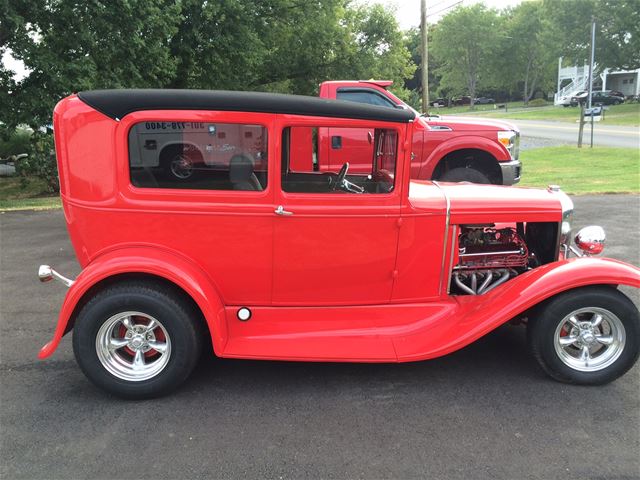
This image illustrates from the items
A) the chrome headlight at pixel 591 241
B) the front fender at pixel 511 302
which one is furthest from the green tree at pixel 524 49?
the front fender at pixel 511 302

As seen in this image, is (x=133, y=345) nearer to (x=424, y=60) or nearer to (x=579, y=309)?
(x=579, y=309)

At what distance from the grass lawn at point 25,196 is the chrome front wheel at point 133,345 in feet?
26.5

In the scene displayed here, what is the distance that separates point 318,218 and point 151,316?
4.09 ft

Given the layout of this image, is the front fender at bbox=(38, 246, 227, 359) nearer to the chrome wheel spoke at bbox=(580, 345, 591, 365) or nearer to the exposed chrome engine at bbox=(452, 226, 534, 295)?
the exposed chrome engine at bbox=(452, 226, 534, 295)

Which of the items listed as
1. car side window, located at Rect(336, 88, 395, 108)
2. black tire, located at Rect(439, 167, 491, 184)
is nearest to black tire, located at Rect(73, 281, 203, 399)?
car side window, located at Rect(336, 88, 395, 108)

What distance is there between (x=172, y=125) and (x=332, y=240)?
50.4 inches

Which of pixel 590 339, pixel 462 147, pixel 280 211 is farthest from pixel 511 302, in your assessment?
pixel 462 147

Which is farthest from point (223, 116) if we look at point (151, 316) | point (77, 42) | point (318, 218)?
point (77, 42)

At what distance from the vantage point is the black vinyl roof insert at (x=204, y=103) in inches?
125

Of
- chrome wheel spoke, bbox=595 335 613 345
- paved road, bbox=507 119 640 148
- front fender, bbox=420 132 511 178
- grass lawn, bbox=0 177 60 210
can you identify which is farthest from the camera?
paved road, bbox=507 119 640 148

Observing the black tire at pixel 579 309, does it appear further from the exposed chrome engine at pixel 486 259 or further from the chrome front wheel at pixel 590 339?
the exposed chrome engine at pixel 486 259

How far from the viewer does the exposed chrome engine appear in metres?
Result: 3.85

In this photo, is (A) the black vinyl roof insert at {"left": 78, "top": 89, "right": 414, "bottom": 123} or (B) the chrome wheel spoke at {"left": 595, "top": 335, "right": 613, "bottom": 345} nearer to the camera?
(A) the black vinyl roof insert at {"left": 78, "top": 89, "right": 414, "bottom": 123}

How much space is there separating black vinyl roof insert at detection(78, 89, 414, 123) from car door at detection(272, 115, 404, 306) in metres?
0.07
